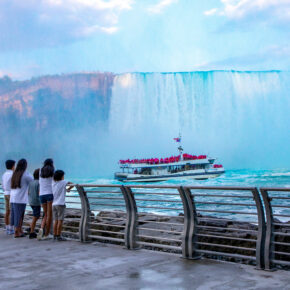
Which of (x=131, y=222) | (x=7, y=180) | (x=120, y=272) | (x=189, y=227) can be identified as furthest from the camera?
(x=7, y=180)

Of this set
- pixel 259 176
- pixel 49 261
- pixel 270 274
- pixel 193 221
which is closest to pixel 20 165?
pixel 49 261

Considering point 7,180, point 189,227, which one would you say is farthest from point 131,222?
point 7,180

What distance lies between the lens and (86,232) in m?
8.76

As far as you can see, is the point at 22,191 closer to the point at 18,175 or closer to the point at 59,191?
the point at 18,175

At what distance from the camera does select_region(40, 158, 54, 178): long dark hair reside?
363 inches

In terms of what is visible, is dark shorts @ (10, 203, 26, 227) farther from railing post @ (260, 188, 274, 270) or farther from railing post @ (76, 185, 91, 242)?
railing post @ (260, 188, 274, 270)

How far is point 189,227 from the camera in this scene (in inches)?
274

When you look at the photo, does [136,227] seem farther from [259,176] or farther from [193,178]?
[259,176]

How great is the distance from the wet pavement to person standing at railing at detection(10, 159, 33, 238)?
6.71ft

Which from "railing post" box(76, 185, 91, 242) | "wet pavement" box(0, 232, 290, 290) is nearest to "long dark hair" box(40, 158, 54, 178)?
"railing post" box(76, 185, 91, 242)

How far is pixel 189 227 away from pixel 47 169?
3.49 meters

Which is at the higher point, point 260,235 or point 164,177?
point 260,235

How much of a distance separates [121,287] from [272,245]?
200 cm

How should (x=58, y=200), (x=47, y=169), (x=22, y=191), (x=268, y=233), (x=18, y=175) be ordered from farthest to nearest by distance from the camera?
(x=22, y=191) < (x=18, y=175) < (x=47, y=169) < (x=58, y=200) < (x=268, y=233)
